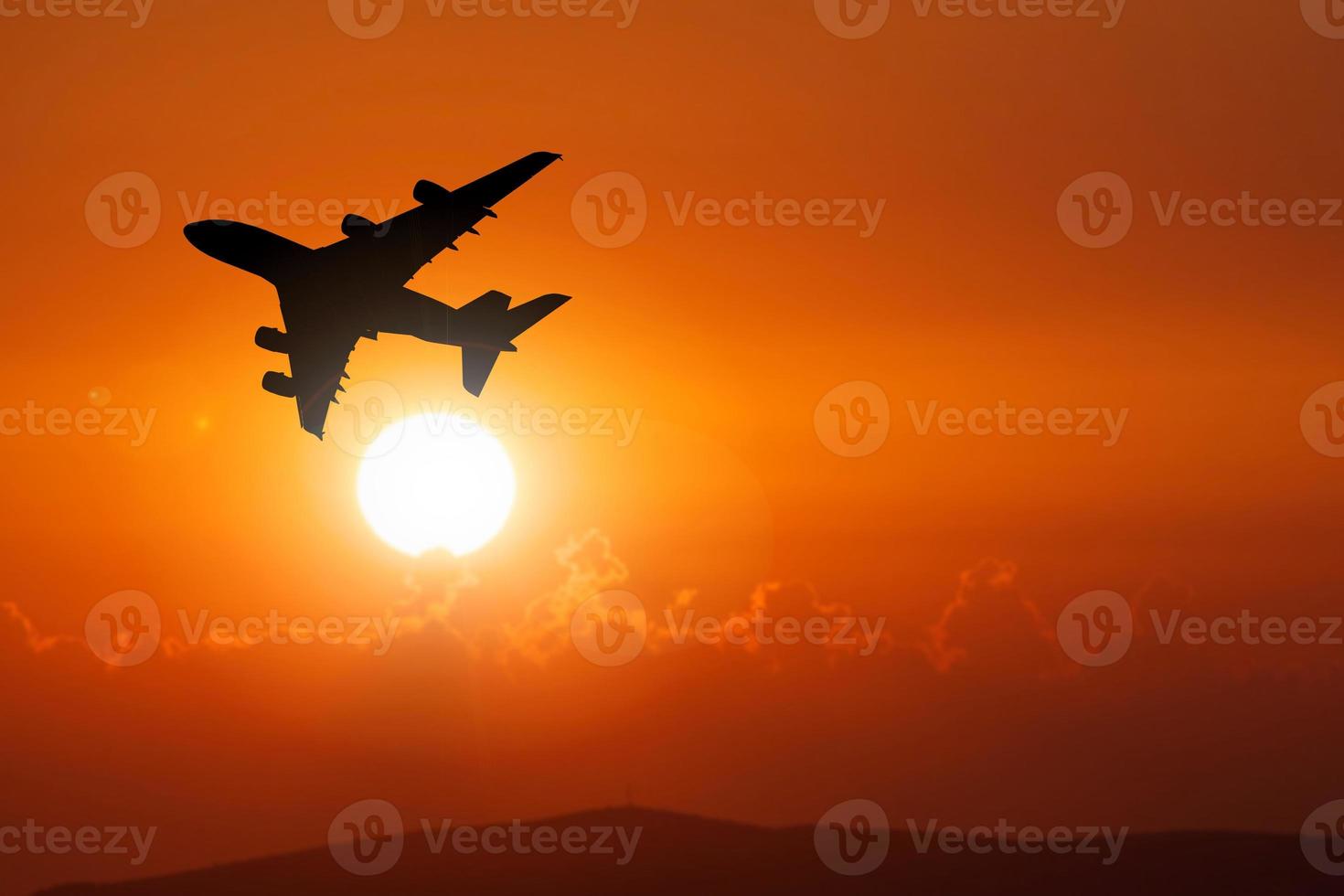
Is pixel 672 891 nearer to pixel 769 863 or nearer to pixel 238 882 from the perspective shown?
pixel 769 863

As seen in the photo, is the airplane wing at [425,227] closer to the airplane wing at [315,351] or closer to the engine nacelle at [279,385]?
the airplane wing at [315,351]

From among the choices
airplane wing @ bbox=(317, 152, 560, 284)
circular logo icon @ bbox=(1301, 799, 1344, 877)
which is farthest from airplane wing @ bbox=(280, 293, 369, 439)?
circular logo icon @ bbox=(1301, 799, 1344, 877)

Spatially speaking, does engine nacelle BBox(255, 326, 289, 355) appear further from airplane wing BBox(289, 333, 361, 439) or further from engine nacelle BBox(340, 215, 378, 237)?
engine nacelle BBox(340, 215, 378, 237)

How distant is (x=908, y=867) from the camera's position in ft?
622

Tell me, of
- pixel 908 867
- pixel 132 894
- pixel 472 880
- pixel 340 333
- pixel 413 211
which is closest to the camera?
pixel 413 211

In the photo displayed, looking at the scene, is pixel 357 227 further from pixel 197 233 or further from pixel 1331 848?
pixel 1331 848

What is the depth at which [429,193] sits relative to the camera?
30078mm

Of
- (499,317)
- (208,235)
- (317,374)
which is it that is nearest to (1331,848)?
(499,317)

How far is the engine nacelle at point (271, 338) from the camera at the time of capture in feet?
118

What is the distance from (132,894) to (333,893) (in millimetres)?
30078

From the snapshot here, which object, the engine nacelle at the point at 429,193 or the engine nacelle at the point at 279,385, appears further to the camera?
the engine nacelle at the point at 279,385

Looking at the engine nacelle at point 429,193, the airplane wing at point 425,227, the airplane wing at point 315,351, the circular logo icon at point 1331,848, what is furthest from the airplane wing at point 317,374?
the circular logo icon at point 1331,848

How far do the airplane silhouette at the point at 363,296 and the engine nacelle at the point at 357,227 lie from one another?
0.04 m

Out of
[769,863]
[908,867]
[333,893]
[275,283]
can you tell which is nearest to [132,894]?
[333,893]
